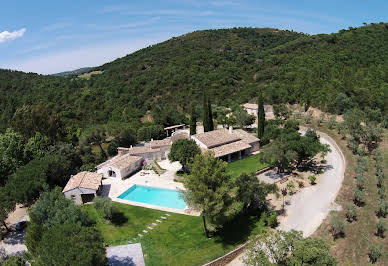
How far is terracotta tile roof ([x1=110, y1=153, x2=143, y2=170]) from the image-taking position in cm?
3613

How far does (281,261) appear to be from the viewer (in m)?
16.2

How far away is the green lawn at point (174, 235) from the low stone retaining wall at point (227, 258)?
0.51 m

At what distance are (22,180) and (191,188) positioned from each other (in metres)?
17.6

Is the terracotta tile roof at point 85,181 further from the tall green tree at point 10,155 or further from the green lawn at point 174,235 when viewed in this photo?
the tall green tree at point 10,155

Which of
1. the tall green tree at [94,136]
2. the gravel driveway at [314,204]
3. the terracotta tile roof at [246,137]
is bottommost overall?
the gravel driveway at [314,204]

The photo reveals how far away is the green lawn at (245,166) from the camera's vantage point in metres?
35.2

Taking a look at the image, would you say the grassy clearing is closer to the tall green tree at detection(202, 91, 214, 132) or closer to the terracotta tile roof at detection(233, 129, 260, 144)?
the terracotta tile roof at detection(233, 129, 260, 144)

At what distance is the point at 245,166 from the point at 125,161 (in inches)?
636

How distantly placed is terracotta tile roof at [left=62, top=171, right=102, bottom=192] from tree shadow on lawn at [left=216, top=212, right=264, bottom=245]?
48.2 feet

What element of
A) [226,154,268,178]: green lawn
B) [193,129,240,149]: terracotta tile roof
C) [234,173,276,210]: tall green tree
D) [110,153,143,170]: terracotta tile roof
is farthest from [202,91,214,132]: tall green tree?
[234,173,276,210]: tall green tree

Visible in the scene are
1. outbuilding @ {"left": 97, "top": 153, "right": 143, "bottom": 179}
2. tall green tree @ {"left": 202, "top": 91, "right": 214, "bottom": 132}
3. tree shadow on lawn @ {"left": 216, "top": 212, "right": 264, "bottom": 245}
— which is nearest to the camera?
tree shadow on lawn @ {"left": 216, "top": 212, "right": 264, "bottom": 245}

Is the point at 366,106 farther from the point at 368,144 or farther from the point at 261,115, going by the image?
the point at 261,115

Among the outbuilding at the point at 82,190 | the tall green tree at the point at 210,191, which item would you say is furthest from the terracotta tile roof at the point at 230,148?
the outbuilding at the point at 82,190

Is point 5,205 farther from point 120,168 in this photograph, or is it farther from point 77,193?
point 120,168
